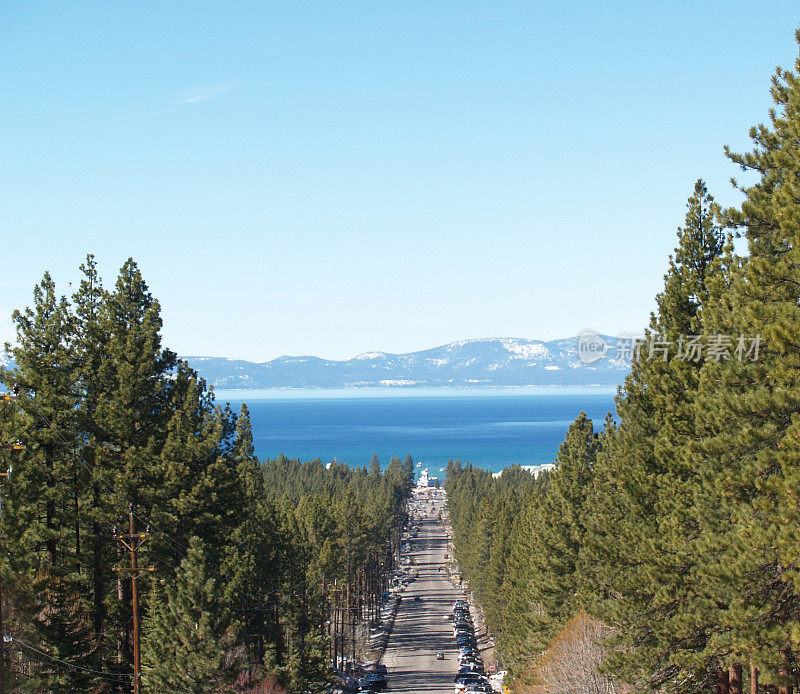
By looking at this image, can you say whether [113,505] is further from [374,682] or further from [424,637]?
[424,637]

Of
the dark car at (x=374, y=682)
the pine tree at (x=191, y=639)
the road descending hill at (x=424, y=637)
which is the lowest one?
the road descending hill at (x=424, y=637)

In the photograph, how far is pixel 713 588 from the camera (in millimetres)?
14078

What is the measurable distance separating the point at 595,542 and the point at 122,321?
1472 centimetres

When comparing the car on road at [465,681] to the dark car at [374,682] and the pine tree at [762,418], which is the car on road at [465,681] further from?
the pine tree at [762,418]

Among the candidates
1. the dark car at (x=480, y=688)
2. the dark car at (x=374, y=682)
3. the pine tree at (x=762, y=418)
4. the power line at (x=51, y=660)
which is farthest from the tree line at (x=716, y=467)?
the dark car at (x=374, y=682)

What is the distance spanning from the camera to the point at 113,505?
21.9 meters

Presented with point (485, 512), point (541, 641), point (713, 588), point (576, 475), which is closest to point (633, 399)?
point (713, 588)

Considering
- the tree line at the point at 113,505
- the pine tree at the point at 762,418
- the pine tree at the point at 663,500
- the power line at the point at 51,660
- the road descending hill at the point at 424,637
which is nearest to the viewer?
the pine tree at the point at 762,418

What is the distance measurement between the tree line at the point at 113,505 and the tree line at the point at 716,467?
33.9ft

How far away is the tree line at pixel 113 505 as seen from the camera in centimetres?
1970

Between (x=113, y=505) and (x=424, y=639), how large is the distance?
41738 millimetres
